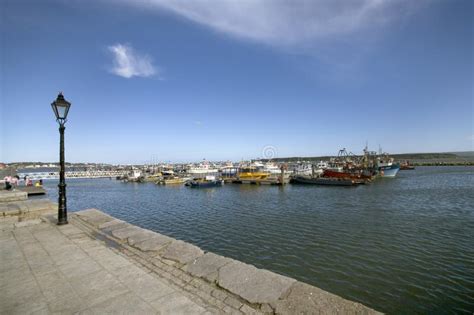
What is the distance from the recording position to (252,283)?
411 centimetres

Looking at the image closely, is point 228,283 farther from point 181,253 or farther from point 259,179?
point 259,179

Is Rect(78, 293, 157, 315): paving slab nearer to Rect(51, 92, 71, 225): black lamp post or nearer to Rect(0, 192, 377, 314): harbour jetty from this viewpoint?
Rect(0, 192, 377, 314): harbour jetty

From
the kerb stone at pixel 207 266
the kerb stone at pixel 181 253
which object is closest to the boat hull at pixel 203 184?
the kerb stone at pixel 181 253

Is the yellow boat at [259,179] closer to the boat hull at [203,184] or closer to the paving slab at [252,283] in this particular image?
the boat hull at [203,184]

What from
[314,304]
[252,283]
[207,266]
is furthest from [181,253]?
[314,304]

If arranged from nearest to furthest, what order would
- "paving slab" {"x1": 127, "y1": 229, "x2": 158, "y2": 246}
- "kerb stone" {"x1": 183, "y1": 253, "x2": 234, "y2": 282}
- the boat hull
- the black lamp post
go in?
1. "kerb stone" {"x1": 183, "y1": 253, "x2": 234, "y2": 282}
2. "paving slab" {"x1": 127, "y1": 229, "x2": 158, "y2": 246}
3. the black lamp post
4. the boat hull

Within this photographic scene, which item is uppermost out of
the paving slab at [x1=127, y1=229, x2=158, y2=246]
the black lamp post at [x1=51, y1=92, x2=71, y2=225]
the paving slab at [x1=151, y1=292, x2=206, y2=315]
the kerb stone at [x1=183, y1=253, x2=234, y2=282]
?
the black lamp post at [x1=51, y1=92, x2=71, y2=225]

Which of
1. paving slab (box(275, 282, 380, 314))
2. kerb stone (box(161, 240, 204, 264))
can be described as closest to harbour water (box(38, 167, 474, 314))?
paving slab (box(275, 282, 380, 314))

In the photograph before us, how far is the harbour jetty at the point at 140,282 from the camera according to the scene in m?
3.43

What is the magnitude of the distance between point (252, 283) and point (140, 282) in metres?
1.97

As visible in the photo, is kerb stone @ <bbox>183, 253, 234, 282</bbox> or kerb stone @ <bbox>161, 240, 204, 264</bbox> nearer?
kerb stone @ <bbox>183, 253, 234, 282</bbox>

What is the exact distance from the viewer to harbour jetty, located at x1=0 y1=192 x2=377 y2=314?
3.43 metres

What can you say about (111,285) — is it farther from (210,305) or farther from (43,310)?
(210,305)

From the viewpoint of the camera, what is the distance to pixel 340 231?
12969 millimetres
